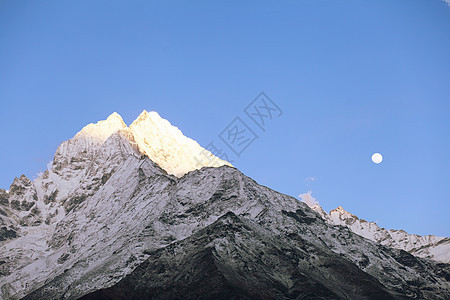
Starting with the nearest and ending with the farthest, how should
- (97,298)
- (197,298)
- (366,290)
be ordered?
(197,298) < (97,298) < (366,290)

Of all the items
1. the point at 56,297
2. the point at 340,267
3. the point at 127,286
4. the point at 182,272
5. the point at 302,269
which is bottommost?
the point at 56,297

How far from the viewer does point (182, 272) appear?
17325 centimetres

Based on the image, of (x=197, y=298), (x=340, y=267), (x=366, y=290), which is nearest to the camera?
(x=197, y=298)

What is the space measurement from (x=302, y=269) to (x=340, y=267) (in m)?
19.0

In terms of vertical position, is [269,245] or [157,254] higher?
[269,245]

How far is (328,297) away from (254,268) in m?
25.3

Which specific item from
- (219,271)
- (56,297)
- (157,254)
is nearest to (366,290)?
(219,271)

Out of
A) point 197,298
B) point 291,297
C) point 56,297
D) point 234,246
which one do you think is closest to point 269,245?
point 234,246

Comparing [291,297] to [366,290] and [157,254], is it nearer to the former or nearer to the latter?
[366,290]

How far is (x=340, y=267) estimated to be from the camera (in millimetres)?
196125

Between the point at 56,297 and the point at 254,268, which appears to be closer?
the point at 254,268

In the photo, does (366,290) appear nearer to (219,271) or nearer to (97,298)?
(219,271)

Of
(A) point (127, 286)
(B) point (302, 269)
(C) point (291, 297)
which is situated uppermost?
(B) point (302, 269)

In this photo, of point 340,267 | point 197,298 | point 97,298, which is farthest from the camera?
point 340,267
